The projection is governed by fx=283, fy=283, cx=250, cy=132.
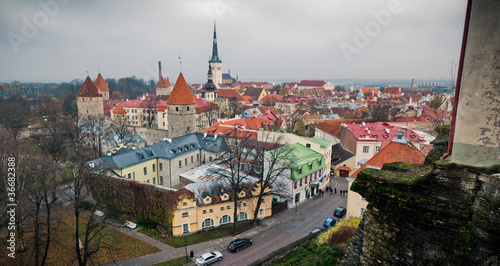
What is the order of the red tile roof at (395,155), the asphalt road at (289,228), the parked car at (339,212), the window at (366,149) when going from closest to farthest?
the asphalt road at (289,228), the red tile roof at (395,155), the parked car at (339,212), the window at (366,149)

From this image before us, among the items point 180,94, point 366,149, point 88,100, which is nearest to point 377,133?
point 366,149

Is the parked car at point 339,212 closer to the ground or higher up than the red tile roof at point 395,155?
closer to the ground

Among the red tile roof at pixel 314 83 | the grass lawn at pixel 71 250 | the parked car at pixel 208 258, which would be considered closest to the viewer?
the grass lawn at pixel 71 250

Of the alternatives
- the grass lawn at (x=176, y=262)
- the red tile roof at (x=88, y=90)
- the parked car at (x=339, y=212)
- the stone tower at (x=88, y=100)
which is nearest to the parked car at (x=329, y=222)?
the parked car at (x=339, y=212)

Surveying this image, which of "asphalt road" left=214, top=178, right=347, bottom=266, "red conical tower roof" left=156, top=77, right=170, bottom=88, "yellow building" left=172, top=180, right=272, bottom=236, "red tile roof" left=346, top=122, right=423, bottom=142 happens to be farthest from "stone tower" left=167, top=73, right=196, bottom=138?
"red conical tower roof" left=156, top=77, right=170, bottom=88

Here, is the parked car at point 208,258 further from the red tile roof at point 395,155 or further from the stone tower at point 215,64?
the stone tower at point 215,64

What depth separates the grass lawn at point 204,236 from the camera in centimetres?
1864

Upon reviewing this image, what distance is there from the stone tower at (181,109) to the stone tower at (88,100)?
2368cm

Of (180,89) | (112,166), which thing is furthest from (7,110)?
(112,166)

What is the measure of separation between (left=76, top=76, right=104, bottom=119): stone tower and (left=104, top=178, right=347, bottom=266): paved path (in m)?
39.8

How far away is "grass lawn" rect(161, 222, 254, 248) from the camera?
61.2 feet

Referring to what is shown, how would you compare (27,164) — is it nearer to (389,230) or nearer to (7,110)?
(389,230)

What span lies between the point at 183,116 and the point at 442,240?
34.9 m

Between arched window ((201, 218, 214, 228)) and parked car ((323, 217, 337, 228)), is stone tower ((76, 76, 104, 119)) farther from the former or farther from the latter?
parked car ((323, 217, 337, 228))
